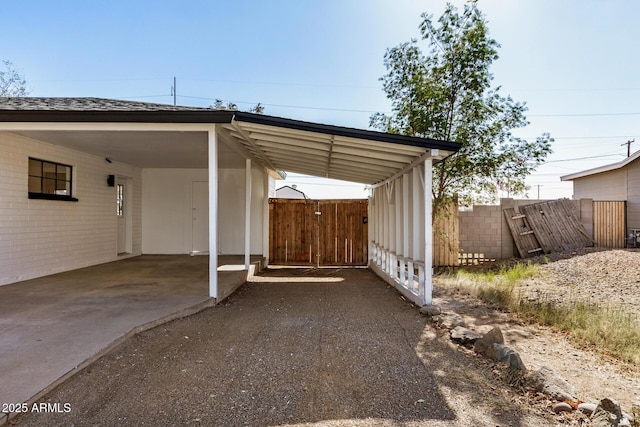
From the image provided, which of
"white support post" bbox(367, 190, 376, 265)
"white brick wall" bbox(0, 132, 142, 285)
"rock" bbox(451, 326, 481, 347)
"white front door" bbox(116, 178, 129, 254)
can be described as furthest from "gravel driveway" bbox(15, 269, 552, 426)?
"white front door" bbox(116, 178, 129, 254)

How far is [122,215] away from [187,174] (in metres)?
1.95

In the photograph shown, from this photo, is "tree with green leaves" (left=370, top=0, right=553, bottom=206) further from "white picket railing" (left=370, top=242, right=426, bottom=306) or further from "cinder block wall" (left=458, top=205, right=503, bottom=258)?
"white picket railing" (left=370, top=242, right=426, bottom=306)

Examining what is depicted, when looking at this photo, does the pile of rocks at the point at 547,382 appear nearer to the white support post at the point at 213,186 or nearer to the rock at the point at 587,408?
the rock at the point at 587,408

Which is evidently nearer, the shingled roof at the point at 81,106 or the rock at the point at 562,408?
the rock at the point at 562,408

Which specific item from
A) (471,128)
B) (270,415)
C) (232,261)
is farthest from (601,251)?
(270,415)

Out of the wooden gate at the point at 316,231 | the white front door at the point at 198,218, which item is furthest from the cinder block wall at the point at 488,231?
the white front door at the point at 198,218

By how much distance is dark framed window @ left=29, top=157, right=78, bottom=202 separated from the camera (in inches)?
263

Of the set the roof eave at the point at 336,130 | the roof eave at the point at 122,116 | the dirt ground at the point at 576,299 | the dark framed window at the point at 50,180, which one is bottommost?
the dirt ground at the point at 576,299

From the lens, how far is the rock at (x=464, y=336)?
3.92 meters

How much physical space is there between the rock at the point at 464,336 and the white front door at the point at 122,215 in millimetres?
8621

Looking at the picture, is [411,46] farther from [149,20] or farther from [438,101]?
[149,20]

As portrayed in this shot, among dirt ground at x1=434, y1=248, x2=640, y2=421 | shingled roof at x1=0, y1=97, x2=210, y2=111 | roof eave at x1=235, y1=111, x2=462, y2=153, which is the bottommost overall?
dirt ground at x1=434, y1=248, x2=640, y2=421

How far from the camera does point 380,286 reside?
24.7 ft

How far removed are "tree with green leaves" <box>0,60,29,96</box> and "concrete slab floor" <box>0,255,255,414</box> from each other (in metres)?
17.7
